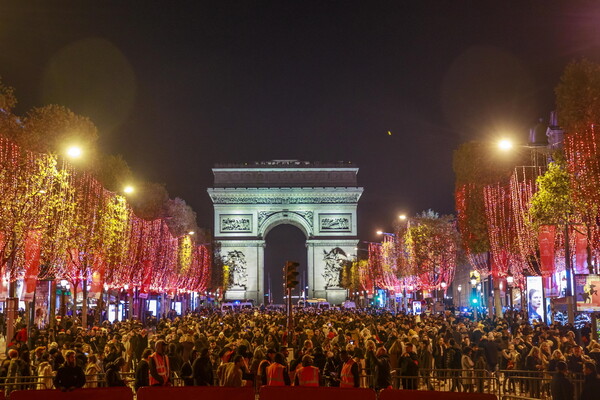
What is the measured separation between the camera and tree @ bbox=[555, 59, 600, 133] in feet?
97.3

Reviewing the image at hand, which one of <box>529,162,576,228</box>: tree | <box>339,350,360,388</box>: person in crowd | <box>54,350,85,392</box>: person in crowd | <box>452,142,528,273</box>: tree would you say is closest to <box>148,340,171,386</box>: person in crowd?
<box>54,350,85,392</box>: person in crowd

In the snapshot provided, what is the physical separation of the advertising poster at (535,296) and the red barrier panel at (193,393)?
27.8 meters

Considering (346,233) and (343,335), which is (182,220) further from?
(343,335)

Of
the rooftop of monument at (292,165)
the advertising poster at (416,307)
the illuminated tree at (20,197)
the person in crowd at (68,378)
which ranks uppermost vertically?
the rooftop of monument at (292,165)

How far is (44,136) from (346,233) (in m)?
74.9

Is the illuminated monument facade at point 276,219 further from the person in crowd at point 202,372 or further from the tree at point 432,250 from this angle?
the person in crowd at point 202,372

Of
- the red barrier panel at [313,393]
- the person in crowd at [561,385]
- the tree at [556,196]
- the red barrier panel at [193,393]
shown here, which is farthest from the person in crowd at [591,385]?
the tree at [556,196]

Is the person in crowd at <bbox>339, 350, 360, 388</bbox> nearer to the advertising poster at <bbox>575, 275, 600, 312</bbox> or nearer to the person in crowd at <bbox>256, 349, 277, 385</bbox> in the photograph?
the person in crowd at <bbox>256, 349, 277, 385</bbox>

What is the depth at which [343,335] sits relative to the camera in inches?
1053

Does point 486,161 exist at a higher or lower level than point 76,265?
higher

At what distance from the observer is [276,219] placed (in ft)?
389

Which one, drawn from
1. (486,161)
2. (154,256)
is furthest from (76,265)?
(486,161)

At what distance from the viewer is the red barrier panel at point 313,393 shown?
13.4 metres

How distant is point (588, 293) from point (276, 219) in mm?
92097
